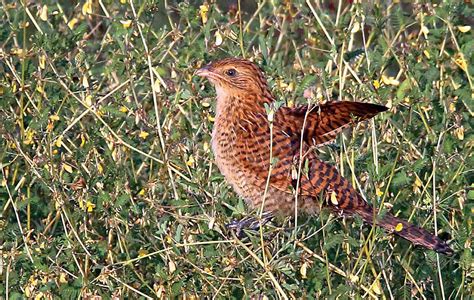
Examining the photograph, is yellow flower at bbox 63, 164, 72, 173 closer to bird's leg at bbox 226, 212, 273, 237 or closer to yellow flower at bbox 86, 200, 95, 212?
yellow flower at bbox 86, 200, 95, 212

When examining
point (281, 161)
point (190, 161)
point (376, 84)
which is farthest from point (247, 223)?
point (376, 84)

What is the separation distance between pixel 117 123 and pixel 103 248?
52 centimetres

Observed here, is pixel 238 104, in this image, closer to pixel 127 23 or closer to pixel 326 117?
pixel 326 117

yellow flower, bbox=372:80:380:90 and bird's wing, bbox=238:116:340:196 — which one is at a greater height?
yellow flower, bbox=372:80:380:90

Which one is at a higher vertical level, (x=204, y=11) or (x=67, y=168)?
(x=204, y=11)

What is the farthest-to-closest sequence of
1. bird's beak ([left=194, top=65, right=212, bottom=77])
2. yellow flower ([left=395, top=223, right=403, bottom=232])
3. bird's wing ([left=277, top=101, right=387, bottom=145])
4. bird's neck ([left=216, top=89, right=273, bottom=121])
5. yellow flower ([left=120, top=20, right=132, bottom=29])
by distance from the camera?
1. bird's neck ([left=216, top=89, right=273, bottom=121])
2. bird's beak ([left=194, top=65, right=212, bottom=77])
3. yellow flower ([left=120, top=20, right=132, bottom=29])
4. bird's wing ([left=277, top=101, right=387, bottom=145])
5. yellow flower ([left=395, top=223, right=403, bottom=232])

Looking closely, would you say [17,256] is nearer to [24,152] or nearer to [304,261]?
[24,152]

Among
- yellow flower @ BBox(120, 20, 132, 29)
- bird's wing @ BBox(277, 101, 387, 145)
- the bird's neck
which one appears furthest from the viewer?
the bird's neck

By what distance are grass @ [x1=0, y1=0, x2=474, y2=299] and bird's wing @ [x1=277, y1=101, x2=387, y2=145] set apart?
0.26ft

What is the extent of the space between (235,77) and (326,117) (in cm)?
76

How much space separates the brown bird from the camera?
4.84 meters

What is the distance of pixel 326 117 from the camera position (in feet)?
16.8

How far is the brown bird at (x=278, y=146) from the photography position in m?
4.84

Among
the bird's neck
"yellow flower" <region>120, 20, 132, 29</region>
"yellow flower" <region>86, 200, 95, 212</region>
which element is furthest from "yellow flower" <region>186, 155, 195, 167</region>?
the bird's neck
